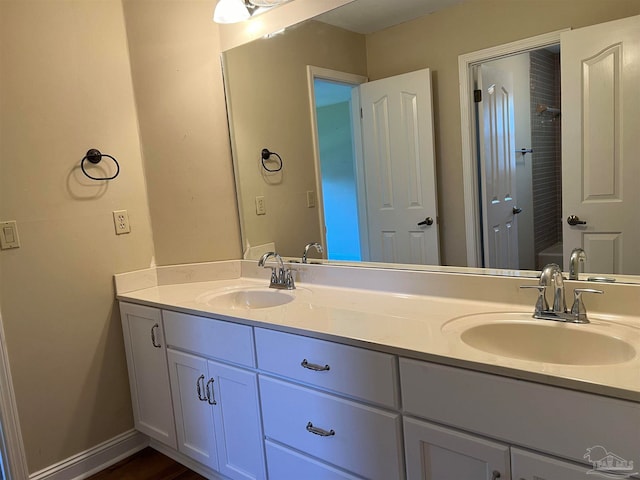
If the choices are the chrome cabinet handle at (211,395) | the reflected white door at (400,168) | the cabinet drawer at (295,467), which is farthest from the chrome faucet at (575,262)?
the chrome cabinet handle at (211,395)

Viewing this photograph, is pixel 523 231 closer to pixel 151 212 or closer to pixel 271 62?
pixel 271 62

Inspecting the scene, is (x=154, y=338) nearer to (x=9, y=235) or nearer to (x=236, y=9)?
(x=9, y=235)

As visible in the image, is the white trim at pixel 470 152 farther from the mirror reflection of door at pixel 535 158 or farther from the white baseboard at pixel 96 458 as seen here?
the white baseboard at pixel 96 458

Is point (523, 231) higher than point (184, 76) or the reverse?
the reverse

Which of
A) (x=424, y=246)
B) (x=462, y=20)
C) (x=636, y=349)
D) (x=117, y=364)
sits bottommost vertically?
(x=117, y=364)

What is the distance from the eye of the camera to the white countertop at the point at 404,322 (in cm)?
102

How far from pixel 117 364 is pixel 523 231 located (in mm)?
1939

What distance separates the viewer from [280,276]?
85.2 inches

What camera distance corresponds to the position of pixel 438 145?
1.76 m

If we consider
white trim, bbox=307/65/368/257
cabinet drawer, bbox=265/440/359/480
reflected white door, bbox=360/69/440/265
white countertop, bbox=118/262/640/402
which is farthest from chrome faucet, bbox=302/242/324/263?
cabinet drawer, bbox=265/440/359/480

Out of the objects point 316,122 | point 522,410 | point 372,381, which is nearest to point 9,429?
point 372,381

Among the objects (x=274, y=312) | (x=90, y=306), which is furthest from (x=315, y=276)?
(x=90, y=306)

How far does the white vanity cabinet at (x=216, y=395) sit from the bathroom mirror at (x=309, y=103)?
645mm

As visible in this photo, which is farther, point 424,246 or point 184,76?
point 184,76
